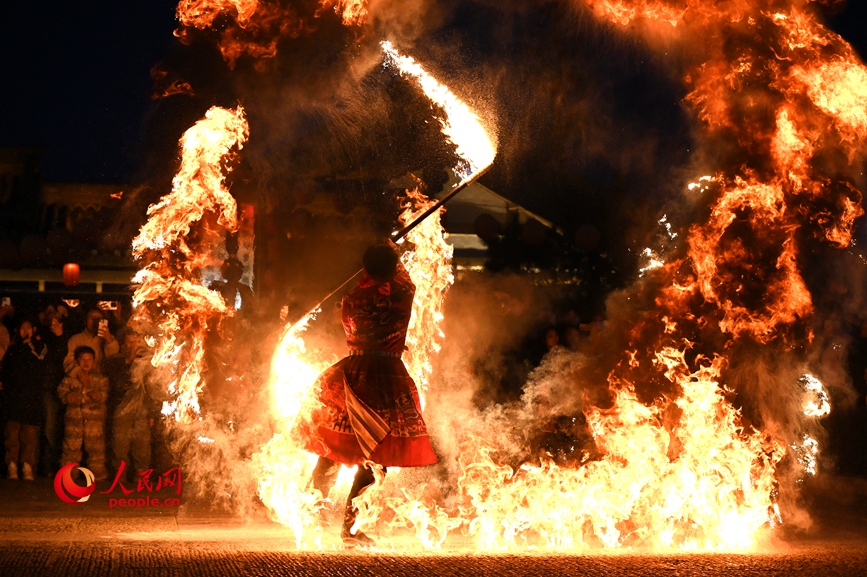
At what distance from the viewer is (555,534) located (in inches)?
238

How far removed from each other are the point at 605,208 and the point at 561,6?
217 inches

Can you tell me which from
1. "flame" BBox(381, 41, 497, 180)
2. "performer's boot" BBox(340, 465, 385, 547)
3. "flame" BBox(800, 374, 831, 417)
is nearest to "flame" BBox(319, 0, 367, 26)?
"flame" BBox(381, 41, 497, 180)

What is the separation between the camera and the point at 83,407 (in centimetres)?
885

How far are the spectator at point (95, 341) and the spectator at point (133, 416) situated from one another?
0.22 m

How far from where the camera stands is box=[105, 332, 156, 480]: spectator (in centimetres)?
881

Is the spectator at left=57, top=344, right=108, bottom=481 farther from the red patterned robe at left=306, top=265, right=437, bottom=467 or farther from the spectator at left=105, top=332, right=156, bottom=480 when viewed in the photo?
the red patterned robe at left=306, top=265, right=437, bottom=467

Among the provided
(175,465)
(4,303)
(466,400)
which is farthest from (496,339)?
(4,303)

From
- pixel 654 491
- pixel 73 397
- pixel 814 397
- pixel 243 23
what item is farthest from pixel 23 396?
pixel 814 397

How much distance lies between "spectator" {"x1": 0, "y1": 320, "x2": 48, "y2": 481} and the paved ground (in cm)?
194

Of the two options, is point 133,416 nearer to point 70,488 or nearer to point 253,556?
point 70,488

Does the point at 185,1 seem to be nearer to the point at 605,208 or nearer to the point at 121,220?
A: the point at 121,220

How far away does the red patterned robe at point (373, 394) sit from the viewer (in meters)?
5.81

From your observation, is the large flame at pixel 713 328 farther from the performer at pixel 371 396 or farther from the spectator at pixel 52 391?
the spectator at pixel 52 391

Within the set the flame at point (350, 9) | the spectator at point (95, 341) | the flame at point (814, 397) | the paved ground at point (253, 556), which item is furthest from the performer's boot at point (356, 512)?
the flame at point (814, 397)
